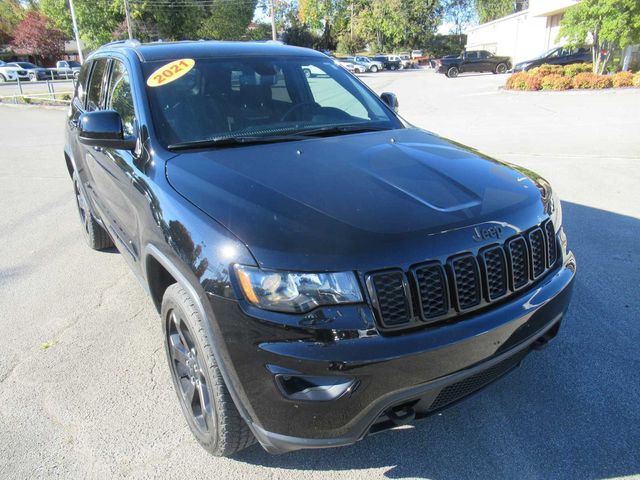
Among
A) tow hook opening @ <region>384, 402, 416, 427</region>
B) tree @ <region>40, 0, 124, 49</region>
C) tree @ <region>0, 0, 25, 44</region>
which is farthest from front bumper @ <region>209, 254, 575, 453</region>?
tree @ <region>0, 0, 25, 44</region>

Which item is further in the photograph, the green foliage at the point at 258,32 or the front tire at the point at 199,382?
the green foliage at the point at 258,32

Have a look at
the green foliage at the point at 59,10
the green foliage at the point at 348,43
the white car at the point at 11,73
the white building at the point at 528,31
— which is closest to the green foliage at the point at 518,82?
the white building at the point at 528,31

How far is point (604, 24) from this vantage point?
18.1 m

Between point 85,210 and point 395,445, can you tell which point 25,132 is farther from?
point 395,445

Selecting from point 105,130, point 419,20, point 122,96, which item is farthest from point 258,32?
point 105,130

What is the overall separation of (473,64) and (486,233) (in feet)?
118

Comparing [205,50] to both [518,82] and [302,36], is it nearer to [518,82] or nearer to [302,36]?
[518,82]

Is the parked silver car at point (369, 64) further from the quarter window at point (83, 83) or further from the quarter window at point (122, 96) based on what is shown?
the quarter window at point (122, 96)

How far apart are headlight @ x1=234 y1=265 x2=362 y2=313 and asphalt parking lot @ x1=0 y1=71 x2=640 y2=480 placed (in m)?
0.95

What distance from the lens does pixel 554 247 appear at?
240 centimetres

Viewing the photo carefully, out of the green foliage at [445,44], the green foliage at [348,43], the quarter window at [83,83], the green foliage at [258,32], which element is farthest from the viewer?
the green foliage at [445,44]

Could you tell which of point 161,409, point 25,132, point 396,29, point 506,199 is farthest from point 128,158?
point 396,29

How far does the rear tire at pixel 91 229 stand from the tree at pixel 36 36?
60612 mm

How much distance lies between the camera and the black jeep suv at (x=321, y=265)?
1799 millimetres
